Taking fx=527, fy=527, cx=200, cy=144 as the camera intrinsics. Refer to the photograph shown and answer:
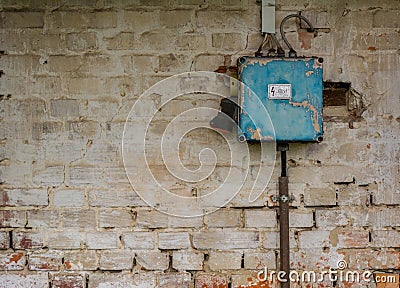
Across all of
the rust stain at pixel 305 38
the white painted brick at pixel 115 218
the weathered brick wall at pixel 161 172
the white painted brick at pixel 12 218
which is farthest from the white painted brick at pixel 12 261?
the rust stain at pixel 305 38

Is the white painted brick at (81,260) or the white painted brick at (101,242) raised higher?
the white painted brick at (101,242)

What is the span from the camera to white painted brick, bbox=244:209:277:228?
2551 millimetres

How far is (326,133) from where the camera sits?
8.37 feet

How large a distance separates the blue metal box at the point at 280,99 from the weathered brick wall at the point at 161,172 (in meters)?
0.16

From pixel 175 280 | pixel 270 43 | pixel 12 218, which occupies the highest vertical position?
pixel 270 43

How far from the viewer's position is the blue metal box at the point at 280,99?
241 centimetres

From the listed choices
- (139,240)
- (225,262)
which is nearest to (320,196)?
(225,262)

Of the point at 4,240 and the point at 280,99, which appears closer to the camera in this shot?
the point at 280,99

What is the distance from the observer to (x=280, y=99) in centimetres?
242

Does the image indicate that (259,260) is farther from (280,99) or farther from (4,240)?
(4,240)

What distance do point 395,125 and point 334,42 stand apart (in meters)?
0.50

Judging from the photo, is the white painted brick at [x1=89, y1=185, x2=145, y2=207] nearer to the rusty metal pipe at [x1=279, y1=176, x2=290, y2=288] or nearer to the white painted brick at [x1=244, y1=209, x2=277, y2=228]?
the white painted brick at [x1=244, y1=209, x2=277, y2=228]

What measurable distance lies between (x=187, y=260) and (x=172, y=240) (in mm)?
121

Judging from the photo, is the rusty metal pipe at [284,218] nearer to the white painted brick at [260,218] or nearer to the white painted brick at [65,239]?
the white painted brick at [260,218]
